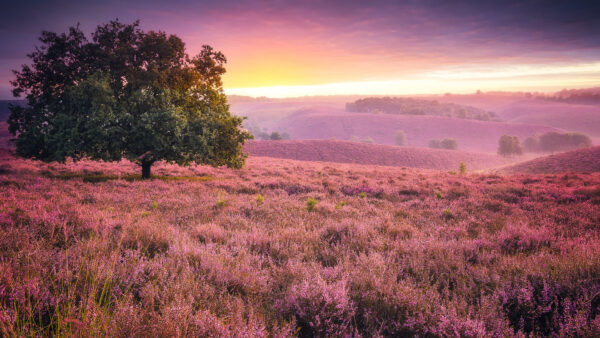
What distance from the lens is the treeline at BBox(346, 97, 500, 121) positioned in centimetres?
14588

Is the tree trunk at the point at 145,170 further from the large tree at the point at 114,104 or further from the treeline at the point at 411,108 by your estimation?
the treeline at the point at 411,108

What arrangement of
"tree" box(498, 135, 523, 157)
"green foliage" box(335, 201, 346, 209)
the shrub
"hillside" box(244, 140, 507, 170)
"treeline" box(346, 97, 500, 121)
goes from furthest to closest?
"treeline" box(346, 97, 500, 121) < "tree" box(498, 135, 523, 157) < "hillside" box(244, 140, 507, 170) < "green foliage" box(335, 201, 346, 209) < the shrub

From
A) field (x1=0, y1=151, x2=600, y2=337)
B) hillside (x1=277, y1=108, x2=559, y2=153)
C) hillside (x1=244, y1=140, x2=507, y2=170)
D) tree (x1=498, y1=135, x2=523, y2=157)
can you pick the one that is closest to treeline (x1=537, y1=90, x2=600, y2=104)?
hillside (x1=277, y1=108, x2=559, y2=153)

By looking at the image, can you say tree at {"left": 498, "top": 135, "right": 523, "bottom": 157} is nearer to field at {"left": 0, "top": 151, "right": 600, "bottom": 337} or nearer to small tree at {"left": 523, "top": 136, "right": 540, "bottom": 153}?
small tree at {"left": 523, "top": 136, "right": 540, "bottom": 153}

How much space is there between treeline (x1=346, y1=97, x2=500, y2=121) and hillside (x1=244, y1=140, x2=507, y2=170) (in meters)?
97.0

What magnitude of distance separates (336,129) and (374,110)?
151 feet

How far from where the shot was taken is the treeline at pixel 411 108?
479 feet

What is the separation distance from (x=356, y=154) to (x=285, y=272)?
162ft

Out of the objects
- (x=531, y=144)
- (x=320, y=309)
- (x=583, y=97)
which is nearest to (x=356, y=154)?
(x=320, y=309)

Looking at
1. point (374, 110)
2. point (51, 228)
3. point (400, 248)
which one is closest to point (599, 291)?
point (400, 248)

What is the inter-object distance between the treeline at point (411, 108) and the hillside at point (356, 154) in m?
97.0

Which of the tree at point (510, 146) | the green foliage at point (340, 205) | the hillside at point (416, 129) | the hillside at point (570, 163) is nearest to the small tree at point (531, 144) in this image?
the hillside at point (416, 129)

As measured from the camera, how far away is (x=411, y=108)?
146m

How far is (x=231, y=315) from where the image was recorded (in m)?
2.62
